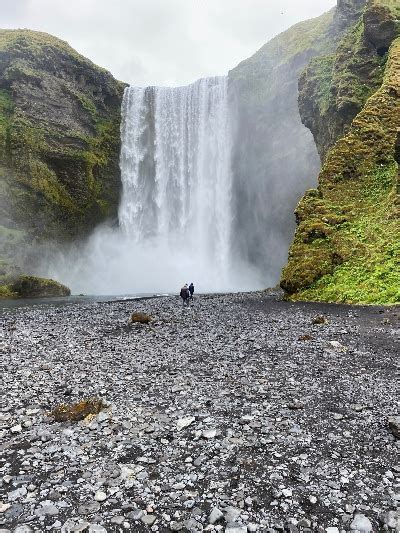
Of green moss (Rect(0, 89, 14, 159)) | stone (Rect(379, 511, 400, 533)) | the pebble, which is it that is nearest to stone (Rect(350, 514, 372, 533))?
stone (Rect(379, 511, 400, 533))

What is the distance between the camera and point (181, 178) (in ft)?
228

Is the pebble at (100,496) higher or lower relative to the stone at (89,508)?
higher

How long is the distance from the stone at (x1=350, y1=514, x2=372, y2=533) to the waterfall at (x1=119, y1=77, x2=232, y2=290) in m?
60.4

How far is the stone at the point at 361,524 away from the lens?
4980 millimetres

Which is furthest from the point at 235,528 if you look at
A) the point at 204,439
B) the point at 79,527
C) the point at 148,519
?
the point at 204,439

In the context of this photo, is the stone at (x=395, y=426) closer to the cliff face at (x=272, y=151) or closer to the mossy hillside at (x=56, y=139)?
the cliff face at (x=272, y=151)

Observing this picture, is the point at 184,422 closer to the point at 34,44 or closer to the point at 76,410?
the point at 76,410

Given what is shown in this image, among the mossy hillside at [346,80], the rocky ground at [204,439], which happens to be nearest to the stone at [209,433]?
the rocky ground at [204,439]

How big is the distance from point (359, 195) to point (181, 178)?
40.2 m

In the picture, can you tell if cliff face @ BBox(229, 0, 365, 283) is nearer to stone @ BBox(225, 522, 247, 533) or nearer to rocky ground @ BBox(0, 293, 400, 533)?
rocky ground @ BBox(0, 293, 400, 533)

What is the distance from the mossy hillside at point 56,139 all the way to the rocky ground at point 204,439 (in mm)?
53443

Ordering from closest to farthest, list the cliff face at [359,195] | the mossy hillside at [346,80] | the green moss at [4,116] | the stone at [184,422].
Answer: the stone at [184,422] < the cliff face at [359,195] < the mossy hillside at [346,80] < the green moss at [4,116]

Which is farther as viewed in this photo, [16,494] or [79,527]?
[16,494]

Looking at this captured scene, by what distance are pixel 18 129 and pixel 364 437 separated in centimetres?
6881
